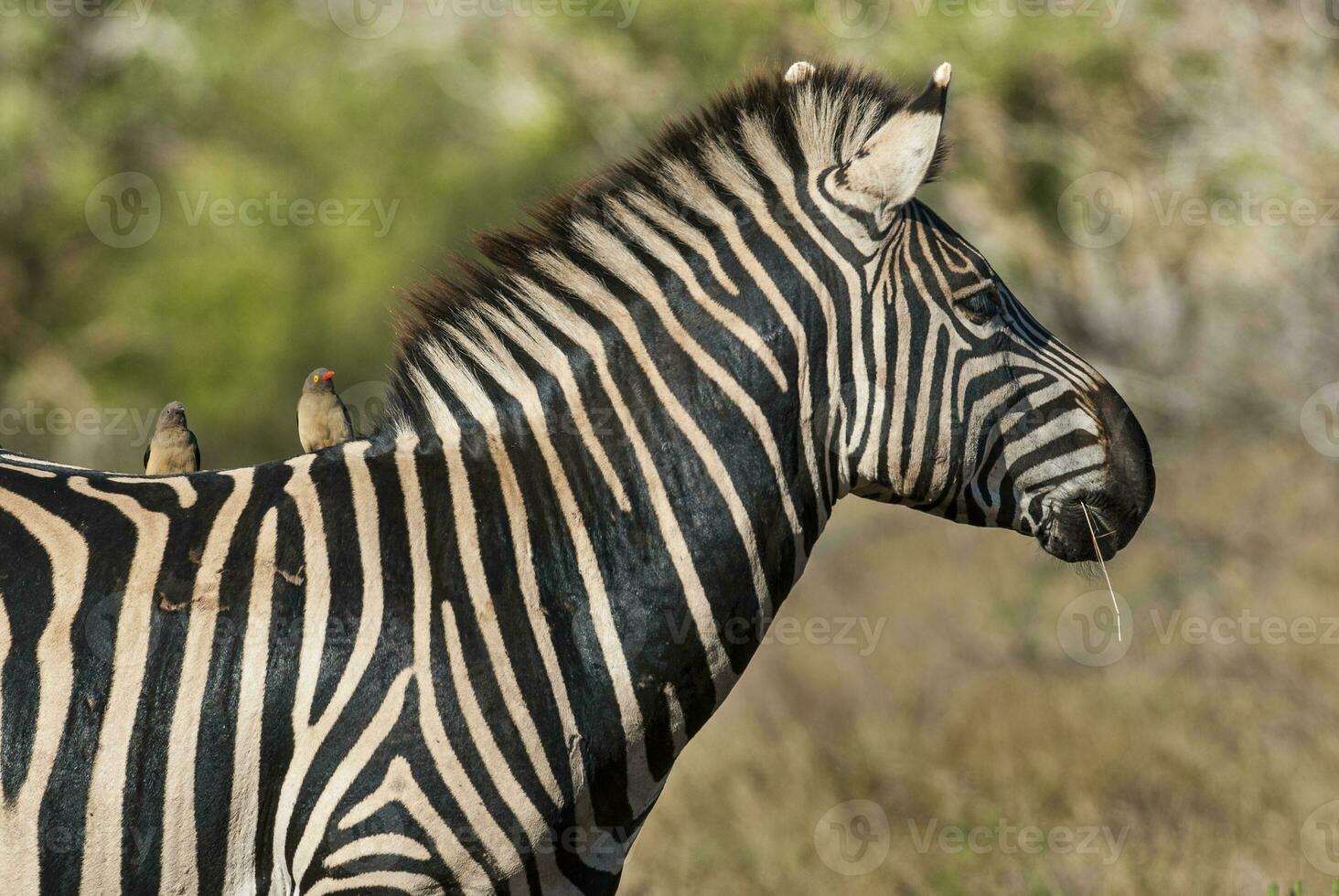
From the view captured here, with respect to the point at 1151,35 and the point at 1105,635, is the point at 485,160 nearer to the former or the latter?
the point at 1151,35

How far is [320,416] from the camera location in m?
3.76

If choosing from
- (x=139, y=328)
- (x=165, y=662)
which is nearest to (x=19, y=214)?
(x=139, y=328)

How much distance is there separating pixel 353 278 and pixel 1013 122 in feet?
51.4

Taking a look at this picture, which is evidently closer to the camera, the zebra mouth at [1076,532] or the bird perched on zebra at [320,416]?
the zebra mouth at [1076,532]

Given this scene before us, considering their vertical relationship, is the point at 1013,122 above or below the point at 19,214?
below

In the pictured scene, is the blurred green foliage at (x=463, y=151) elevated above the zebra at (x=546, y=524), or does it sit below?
above

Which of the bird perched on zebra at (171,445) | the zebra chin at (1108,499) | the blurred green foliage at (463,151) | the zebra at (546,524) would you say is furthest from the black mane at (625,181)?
the bird perched on zebra at (171,445)

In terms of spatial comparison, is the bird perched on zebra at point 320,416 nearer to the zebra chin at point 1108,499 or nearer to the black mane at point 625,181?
the black mane at point 625,181

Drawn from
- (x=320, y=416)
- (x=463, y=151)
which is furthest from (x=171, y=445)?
(x=463, y=151)

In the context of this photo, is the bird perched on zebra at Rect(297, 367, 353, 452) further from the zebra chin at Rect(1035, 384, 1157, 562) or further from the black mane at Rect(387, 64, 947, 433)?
the zebra chin at Rect(1035, 384, 1157, 562)

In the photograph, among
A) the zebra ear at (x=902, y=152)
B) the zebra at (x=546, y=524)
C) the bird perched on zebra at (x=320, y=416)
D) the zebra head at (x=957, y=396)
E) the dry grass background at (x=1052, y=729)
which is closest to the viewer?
the zebra at (x=546, y=524)

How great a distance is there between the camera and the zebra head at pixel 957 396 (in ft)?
10.6

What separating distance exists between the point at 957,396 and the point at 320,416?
1.85m

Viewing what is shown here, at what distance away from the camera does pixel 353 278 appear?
2578cm
